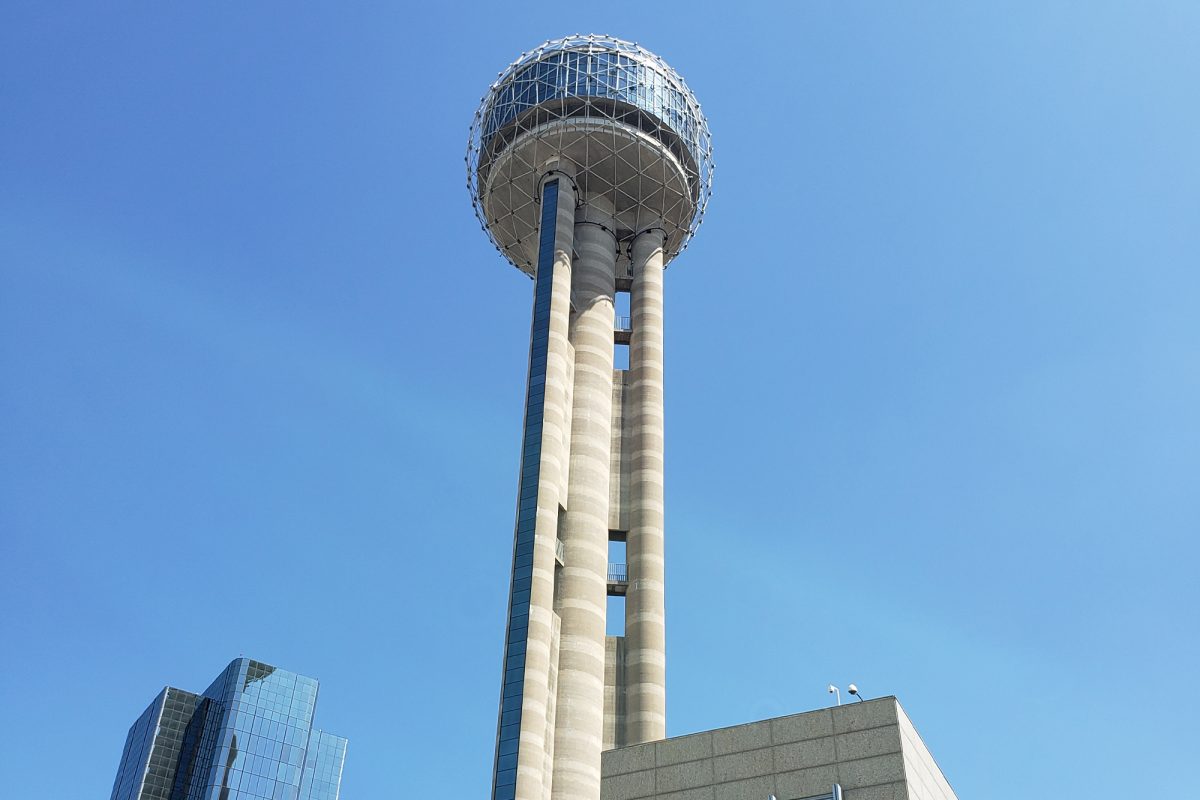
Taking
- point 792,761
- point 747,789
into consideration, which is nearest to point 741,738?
point 747,789

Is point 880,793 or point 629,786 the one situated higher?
point 629,786

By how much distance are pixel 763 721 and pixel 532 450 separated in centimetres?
4106

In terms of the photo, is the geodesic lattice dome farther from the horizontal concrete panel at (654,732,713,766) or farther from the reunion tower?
the horizontal concrete panel at (654,732,713,766)

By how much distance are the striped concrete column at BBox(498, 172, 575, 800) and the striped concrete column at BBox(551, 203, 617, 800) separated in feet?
4.70

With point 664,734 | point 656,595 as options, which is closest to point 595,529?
point 656,595

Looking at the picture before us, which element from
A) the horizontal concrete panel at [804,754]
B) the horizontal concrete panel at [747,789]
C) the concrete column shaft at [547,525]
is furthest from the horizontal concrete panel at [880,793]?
the concrete column shaft at [547,525]

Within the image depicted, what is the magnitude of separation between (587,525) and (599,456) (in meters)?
7.25

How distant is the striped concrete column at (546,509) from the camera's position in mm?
83875

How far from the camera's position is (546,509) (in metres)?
94.1

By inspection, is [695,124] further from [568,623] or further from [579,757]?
[579,757]

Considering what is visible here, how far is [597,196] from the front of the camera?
11788cm

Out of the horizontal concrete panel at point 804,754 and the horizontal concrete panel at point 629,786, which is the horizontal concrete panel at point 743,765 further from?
the horizontal concrete panel at point 629,786

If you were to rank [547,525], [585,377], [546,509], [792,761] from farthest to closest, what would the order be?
[585,377], [546,509], [547,525], [792,761]

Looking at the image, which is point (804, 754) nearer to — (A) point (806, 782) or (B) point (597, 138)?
(A) point (806, 782)
